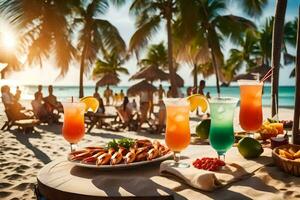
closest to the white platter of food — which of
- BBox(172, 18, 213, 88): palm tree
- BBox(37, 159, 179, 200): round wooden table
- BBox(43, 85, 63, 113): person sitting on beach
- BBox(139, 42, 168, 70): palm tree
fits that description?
BBox(37, 159, 179, 200): round wooden table

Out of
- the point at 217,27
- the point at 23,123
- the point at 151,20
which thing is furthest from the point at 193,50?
the point at 23,123

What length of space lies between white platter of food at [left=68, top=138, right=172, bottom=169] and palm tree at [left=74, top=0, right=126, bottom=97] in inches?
600

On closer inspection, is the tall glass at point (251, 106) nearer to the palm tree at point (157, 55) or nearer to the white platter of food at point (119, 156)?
the white platter of food at point (119, 156)

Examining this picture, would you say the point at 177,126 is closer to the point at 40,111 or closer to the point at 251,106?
the point at 251,106

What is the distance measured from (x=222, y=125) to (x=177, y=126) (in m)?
0.23

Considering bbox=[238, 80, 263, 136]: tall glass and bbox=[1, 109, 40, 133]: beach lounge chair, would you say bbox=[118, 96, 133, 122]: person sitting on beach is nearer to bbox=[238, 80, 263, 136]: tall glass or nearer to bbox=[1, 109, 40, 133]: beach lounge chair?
bbox=[1, 109, 40, 133]: beach lounge chair

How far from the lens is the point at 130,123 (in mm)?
11047

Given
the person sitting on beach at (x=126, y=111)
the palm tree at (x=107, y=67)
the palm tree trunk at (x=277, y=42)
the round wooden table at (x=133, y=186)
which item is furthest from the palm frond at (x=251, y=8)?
the palm tree at (x=107, y=67)

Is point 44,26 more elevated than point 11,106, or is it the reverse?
point 44,26

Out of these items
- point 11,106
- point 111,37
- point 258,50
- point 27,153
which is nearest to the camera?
point 27,153

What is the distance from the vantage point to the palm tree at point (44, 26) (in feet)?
40.2

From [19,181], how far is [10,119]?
6497 millimetres

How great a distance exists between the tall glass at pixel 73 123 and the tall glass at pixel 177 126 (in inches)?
21.9

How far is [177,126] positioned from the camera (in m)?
1.89
